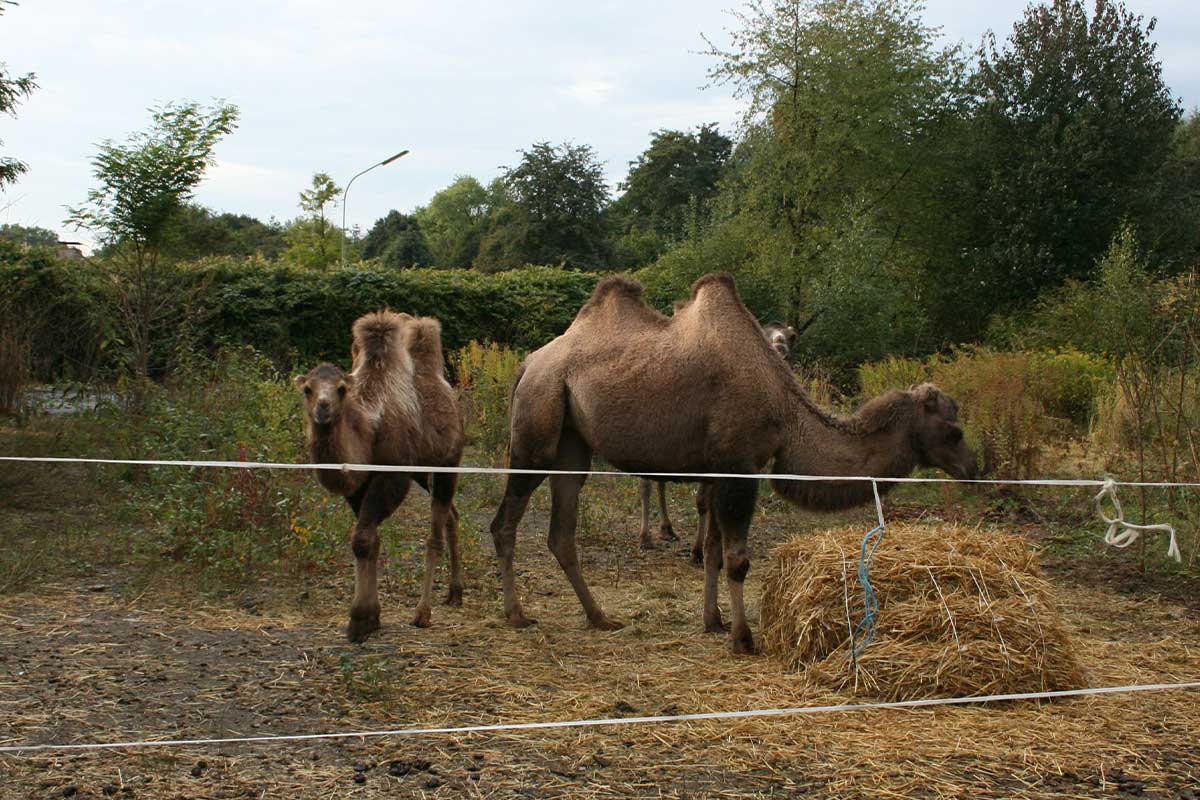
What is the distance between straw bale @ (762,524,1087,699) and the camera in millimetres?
5598

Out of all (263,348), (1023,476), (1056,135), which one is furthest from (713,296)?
(1056,135)

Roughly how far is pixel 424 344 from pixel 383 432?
1.37 meters

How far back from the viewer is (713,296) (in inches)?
299

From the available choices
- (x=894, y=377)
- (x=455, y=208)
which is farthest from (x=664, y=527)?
(x=455, y=208)

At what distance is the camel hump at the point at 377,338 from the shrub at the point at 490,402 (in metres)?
5.99

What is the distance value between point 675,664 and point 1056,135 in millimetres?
28314

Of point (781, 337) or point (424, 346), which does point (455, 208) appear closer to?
point (781, 337)

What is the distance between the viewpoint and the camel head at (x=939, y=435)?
7.02 metres

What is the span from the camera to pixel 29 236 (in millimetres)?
19969

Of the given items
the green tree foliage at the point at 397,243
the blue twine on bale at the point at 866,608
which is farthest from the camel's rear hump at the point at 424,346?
the green tree foliage at the point at 397,243

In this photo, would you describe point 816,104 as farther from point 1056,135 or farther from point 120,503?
point 120,503

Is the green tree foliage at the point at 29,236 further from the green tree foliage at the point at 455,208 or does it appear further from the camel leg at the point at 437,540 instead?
the green tree foliage at the point at 455,208

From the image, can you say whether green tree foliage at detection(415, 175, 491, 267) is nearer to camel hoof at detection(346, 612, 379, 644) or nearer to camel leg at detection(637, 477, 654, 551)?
camel leg at detection(637, 477, 654, 551)

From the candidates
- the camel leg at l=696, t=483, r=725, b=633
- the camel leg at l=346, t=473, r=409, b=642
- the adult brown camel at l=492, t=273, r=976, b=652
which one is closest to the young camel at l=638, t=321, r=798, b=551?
the camel leg at l=696, t=483, r=725, b=633
